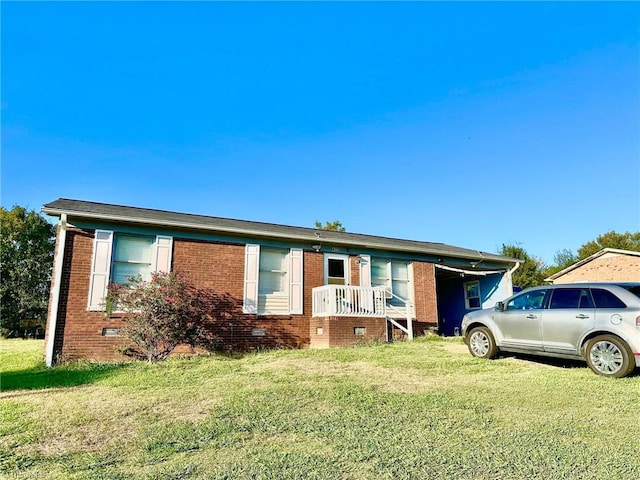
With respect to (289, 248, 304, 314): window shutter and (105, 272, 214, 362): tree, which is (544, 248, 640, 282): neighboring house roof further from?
(105, 272, 214, 362): tree

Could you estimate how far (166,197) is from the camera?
1962 cm

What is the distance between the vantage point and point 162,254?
37.0 feet

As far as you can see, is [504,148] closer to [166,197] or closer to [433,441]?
[433,441]

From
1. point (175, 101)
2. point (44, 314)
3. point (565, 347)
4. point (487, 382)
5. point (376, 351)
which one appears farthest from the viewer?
point (44, 314)

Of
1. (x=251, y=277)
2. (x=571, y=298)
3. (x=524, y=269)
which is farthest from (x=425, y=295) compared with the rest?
(x=524, y=269)

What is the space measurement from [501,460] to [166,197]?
61.6ft

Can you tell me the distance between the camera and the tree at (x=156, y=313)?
9758 mm

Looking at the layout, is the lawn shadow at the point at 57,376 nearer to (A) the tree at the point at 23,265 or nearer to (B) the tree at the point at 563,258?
(A) the tree at the point at 23,265

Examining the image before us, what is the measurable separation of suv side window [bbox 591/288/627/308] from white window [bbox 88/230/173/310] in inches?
381

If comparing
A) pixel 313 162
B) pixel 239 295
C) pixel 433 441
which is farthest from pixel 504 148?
pixel 433 441

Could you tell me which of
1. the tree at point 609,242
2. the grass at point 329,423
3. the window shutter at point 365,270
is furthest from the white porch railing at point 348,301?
the tree at point 609,242

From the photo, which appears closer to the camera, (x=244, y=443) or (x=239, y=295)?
(x=244, y=443)

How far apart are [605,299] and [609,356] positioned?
2.97 ft

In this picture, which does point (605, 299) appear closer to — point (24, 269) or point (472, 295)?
point (472, 295)
